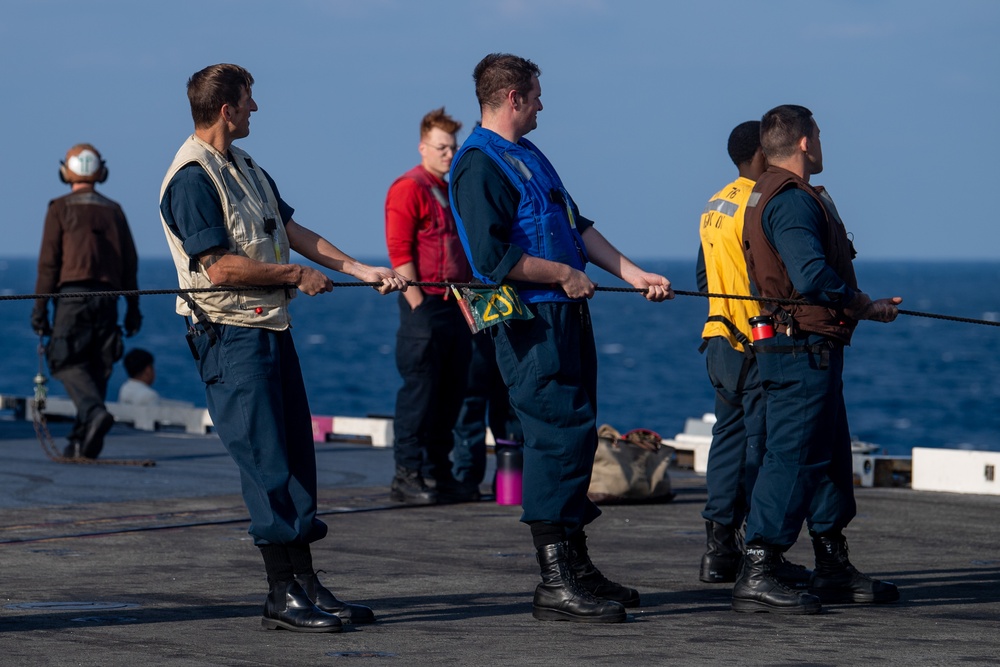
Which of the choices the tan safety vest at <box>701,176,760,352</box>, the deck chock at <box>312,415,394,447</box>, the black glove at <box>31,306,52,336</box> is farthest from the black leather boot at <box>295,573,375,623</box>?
the deck chock at <box>312,415,394,447</box>

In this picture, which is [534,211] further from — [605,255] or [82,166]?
[82,166]

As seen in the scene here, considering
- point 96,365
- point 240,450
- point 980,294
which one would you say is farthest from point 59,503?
point 980,294

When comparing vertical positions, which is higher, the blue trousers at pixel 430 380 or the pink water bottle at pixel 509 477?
the blue trousers at pixel 430 380

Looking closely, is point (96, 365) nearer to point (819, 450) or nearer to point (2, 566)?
point (2, 566)

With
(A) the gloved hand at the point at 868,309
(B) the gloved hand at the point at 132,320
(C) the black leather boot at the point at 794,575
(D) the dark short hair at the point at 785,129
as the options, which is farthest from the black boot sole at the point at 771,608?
(B) the gloved hand at the point at 132,320

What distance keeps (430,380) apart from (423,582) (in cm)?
277

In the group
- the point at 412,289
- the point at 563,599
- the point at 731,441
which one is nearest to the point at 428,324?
the point at 412,289

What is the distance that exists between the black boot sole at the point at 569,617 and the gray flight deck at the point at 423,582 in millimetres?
53

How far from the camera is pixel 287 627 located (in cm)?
562

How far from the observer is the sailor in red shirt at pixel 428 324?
931 centimetres

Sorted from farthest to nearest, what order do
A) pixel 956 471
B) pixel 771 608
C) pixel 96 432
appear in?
1. pixel 96 432
2. pixel 956 471
3. pixel 771 608

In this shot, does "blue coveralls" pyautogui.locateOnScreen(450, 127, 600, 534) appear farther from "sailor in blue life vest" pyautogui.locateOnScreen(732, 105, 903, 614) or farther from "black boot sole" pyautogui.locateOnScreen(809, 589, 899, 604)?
"black boot sole" pyautogui.locateOnScreen(809, 589, 899, 604)

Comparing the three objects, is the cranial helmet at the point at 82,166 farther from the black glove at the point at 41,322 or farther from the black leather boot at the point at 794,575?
the black leather boot at the point at 794,575

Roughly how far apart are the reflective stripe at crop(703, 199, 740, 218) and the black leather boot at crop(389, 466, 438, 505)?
123 inches
